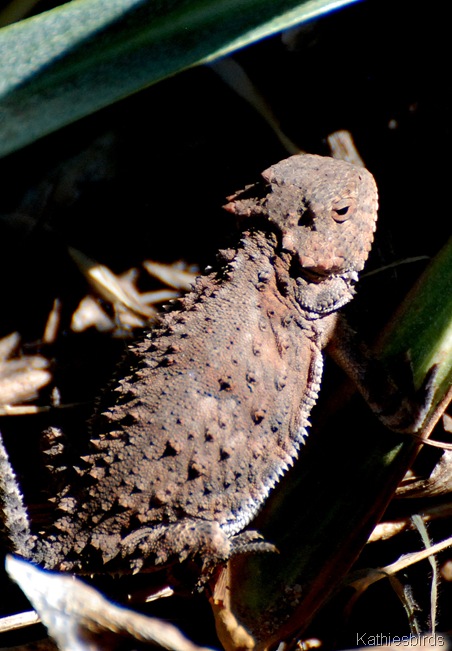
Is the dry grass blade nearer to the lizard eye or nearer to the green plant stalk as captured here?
the green plant stalk

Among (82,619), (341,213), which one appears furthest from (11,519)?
(341,213)

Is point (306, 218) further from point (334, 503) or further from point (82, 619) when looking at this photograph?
point (82, 619)

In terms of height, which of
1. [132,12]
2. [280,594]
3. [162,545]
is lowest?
[280,594]

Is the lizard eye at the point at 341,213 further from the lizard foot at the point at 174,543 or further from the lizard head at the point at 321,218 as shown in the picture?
the lizard foot at the point at 174,543

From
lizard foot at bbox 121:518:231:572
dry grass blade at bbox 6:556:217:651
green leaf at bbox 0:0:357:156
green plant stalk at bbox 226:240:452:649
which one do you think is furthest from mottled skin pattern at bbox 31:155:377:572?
green leaf at bbox 0:0:357:156

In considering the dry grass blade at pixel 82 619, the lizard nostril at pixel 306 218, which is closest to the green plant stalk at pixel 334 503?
the lizard nostril at pixel 306 218

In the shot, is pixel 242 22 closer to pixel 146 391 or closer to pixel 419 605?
pixel 146 391

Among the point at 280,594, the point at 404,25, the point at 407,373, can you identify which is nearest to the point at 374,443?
the point at 407,373
